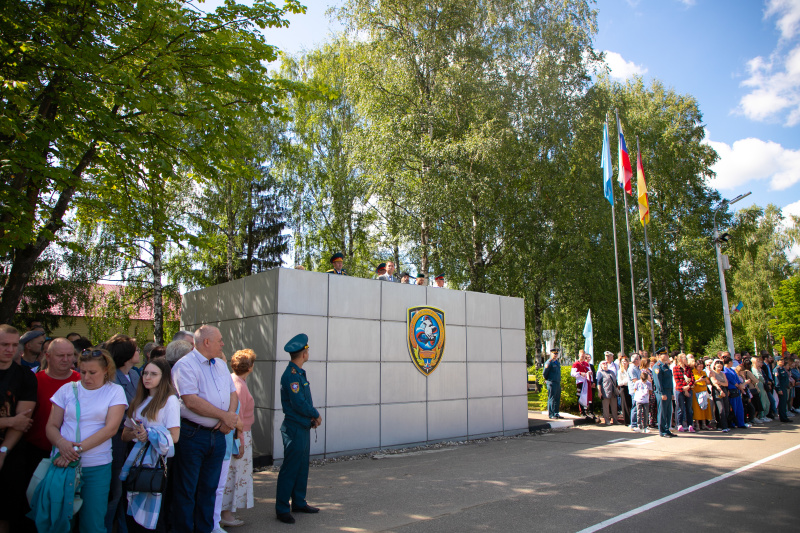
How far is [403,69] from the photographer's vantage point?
20438 mm

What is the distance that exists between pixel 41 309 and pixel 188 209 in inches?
261

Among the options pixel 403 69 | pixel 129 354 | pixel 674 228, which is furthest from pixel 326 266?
pixel 674 228

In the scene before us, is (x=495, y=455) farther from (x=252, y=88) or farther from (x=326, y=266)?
(x=326, y=266)

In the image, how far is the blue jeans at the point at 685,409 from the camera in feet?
39.8

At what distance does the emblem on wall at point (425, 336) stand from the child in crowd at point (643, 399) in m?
5.22

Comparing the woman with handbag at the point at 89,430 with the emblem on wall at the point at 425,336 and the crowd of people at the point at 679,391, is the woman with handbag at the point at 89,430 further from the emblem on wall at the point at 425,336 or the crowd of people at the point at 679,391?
the crowd of people at the point at 679,391

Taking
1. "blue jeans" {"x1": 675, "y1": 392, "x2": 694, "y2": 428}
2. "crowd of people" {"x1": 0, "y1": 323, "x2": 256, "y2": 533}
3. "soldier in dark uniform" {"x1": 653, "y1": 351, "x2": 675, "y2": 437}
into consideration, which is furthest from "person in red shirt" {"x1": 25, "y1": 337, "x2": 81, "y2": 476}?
"blue jeans" {"x1": 675, "y1": 392, "x2": 694, "y2": 428}

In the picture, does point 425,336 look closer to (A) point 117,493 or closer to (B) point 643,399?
(B) point 643,399

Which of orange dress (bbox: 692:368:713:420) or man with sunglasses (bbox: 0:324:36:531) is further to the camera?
orange dress (bbox: 692:368:713:420)

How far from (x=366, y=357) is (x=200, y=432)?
16.2 feet

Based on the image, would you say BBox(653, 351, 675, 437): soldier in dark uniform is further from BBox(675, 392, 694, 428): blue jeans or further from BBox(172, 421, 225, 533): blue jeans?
BBox(172, 421, 225, 533): blue jeans

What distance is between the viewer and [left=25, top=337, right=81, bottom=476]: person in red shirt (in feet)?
14.3

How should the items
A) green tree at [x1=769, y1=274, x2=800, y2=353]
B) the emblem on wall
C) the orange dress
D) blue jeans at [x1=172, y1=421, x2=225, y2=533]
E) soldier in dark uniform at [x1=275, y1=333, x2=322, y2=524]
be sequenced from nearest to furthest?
1. blue jeans at [x1=172, y1=421, x2=225, y2=533]
2. soldier in dark uniform at [x1=275, y1=333, x2=322, y2=524]
3. the emblem on wall
4. the orange dress
5. green tree at [x1=769, y1=274, x2=800, y2=353]

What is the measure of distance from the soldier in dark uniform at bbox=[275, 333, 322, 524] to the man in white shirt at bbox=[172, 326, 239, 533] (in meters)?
0.87
